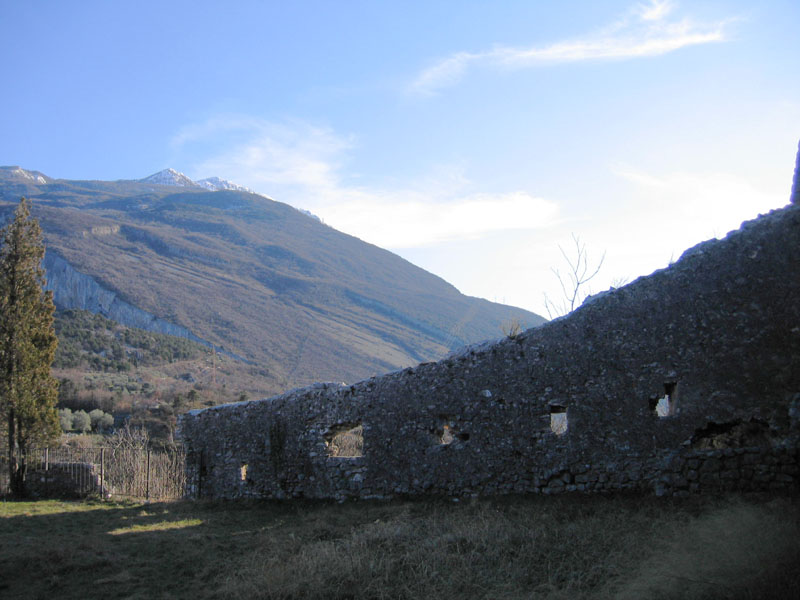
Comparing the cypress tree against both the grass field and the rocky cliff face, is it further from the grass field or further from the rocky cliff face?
the rocky cliff face

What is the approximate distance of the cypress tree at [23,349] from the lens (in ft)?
60.0

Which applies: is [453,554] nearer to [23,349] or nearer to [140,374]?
[23,349]

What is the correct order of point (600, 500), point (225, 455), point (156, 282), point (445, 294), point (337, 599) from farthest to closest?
point (445, 294) → point (156, 282) → point (225, 455) → point (600, 500) → point (337, 599)

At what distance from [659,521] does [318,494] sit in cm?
728

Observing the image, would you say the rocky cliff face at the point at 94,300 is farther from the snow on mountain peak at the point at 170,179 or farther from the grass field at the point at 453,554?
the snow on mountain peak at the point at 170,179

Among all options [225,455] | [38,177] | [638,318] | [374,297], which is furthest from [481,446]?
[38,177]

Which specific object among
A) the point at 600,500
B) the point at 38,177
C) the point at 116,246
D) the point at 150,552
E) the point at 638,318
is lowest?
the point at 150,552

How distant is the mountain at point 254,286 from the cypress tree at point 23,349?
3622 centimetres

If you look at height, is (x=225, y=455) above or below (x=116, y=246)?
below

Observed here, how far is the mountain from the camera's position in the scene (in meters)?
70.2

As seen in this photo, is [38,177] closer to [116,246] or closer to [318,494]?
[116,246]

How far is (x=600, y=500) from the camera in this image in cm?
845

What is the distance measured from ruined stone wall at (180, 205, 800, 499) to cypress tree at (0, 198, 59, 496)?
12.3 meters

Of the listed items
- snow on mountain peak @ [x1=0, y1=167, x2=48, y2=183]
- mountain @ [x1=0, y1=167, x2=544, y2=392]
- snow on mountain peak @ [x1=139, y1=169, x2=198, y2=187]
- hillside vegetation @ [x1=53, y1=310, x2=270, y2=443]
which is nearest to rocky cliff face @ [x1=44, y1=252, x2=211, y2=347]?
mountain @ [x1=0, y1=167, x2=544, y2=392]
